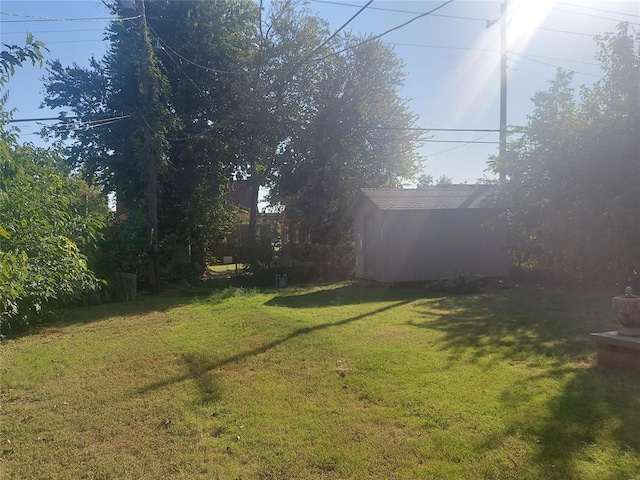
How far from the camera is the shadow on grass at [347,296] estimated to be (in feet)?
37.9

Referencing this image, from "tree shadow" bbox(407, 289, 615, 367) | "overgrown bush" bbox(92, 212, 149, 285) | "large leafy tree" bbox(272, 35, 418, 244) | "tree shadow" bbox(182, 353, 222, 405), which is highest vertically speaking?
"large leafy tree" bbox(272, 35, 418, 244)

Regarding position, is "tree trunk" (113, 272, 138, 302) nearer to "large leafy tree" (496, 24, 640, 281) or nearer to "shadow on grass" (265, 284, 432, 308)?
"shadow on grass" (265, 284, 432, 308)

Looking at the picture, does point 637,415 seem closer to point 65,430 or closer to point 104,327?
point 65,430

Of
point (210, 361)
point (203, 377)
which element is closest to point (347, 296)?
point (210, 361)

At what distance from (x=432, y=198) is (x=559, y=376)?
37.6 ft

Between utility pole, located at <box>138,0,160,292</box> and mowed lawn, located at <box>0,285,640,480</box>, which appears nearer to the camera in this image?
mowed lawn, located at <box>0,285,640,480</box>

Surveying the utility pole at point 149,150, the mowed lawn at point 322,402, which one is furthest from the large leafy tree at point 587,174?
the utility pole at point 149,150

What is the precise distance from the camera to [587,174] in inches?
468

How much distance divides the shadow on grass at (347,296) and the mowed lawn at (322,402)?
272 centimetres

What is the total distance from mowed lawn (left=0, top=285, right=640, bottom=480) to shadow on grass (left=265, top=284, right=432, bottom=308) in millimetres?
2722

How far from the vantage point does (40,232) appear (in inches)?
287

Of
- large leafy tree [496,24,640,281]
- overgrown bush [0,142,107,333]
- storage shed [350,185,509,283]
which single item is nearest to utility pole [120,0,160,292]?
overgrown bush [0,142,107,333]

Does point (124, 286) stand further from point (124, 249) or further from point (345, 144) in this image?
point (345, 144)

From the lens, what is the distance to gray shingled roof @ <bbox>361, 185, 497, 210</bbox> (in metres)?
15.3
